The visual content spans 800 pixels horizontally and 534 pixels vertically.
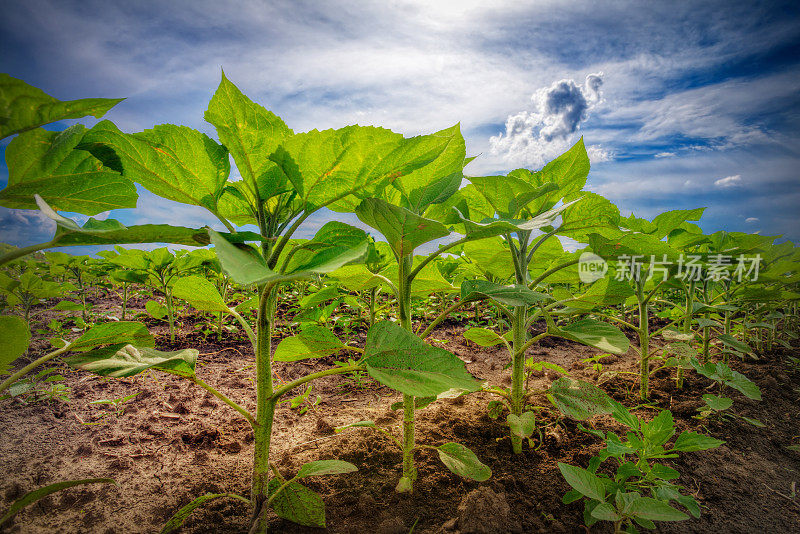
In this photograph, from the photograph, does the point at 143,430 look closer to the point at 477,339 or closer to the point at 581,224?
the point at 477,339

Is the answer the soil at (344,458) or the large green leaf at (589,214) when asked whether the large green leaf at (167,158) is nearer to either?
the soil at (344,458)

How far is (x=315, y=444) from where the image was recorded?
6.26 ft

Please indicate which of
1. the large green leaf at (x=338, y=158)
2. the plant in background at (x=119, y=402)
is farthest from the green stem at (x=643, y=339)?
the plant in background at (x=119, y=402)

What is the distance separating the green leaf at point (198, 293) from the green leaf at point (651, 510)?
4.84 feet

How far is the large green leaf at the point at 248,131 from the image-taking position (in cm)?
99

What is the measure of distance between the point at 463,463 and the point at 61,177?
4.87 feet

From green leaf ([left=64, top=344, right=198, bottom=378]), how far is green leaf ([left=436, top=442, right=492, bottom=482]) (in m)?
0.91

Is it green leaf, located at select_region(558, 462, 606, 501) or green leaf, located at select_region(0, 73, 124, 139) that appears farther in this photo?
green leaf, located at select_region(558, 462, 606, 501)

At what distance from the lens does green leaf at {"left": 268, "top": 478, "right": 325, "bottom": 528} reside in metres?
1.22

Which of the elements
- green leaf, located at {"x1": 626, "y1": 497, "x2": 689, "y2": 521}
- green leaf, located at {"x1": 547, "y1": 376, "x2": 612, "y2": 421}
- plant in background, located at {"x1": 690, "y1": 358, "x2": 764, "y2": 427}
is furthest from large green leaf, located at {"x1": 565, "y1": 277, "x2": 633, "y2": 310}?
plant in background, located at {"x1": 690, "y1": 358, "x2": 764, "y2": 427}

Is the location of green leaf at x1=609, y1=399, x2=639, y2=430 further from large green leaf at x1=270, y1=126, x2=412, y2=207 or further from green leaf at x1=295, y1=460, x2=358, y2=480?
large green leaf at x1=270, y1=126, x2=412, y2=207

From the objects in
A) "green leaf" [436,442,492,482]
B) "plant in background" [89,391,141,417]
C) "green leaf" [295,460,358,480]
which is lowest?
"plant in background" [89,391,141,417]

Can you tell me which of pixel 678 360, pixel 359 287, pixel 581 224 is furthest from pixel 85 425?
pixel 678 360

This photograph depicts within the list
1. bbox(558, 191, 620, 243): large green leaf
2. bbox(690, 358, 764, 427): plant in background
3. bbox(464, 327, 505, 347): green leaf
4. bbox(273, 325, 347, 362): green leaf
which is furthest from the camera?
bbox(690, 358, 764, 427): plant in background
